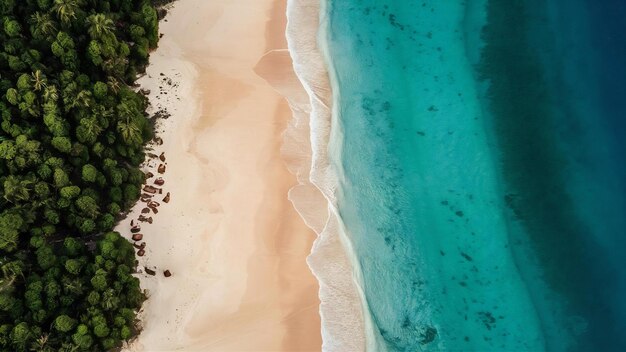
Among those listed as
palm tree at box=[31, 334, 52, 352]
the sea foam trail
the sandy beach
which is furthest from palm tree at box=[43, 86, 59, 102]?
the sea foam trail

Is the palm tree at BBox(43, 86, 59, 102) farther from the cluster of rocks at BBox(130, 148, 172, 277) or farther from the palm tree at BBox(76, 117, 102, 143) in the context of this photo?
the cluster of rocks at BBox(130, 148, 172, 277)

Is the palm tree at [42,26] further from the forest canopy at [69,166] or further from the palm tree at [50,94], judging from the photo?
the palm tree at [50,94]

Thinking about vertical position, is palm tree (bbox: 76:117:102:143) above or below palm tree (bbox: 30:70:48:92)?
below

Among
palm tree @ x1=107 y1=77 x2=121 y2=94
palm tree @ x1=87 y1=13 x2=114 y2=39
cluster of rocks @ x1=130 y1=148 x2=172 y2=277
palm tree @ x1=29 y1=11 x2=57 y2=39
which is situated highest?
palm tree @ x1=87 y1=13 x2=114 y2=39

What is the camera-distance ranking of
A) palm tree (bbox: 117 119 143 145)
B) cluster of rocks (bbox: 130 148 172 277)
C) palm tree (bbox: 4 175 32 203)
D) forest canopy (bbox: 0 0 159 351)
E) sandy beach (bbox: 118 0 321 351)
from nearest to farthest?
forest canopy (bbox: 0 0 159 351)
palm tree (bbox: 4 175 32 203)
sandy beach (bbox: 118 0 321 351)
cluster of rocks (bbox: 130 148 172 277)
palm tree (bbox: 117 119 143 145)

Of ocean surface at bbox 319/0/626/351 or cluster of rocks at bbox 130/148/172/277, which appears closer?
cluster of rocks at bbox 130/148/172/277

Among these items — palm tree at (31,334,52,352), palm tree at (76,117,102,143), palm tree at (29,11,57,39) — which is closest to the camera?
palm tree at (31,334,52,352)

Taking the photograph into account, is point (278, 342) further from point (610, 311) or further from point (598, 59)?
point (598, 59)

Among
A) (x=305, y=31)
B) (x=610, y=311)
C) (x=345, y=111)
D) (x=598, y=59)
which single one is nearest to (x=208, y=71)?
(x=305, y=31)
